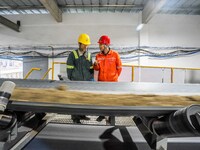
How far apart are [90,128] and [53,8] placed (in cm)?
428

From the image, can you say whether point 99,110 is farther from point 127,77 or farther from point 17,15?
point 17,15

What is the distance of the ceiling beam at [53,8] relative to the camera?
3.87m

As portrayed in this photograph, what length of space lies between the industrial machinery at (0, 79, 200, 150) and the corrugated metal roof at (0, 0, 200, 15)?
4.42 meters

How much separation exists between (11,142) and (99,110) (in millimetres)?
336

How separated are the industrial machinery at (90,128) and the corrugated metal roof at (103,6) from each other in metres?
4.42

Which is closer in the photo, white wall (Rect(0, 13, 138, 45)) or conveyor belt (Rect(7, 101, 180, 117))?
conveyor belt (Rect(7, 101, 180, 117))

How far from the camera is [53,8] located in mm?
4398

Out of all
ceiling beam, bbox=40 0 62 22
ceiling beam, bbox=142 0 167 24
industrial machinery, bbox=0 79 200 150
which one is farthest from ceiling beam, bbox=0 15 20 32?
industrial machinery, bbox=0 79 200 150

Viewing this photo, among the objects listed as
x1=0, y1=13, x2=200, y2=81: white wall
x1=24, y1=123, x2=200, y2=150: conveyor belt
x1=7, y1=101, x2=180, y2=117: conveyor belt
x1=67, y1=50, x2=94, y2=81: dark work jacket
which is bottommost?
x1=24, y1=123, x2=200, y2=150: conveyor belt

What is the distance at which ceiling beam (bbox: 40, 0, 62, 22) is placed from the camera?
3874mm

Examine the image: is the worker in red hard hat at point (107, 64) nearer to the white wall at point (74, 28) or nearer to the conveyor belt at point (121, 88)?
the conveyor belt at point (121, 88)

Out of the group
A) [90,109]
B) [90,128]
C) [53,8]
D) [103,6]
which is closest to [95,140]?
[90,128]

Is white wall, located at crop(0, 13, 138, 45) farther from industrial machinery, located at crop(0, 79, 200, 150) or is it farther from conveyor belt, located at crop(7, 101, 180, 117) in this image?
conveyor belt, located at crop(7, 101, 180, 117)

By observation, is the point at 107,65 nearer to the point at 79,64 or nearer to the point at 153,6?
the point at 79,64
